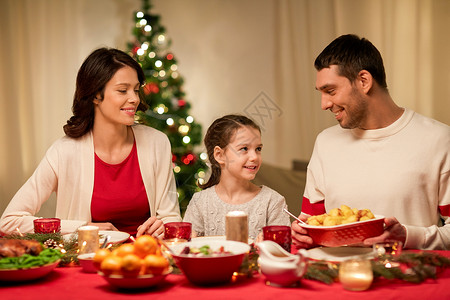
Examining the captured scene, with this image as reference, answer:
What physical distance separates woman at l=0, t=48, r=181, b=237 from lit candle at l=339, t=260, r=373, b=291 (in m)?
1.47

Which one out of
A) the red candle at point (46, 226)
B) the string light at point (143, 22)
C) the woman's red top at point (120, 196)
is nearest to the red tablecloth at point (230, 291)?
the red candle at point (46, 226)

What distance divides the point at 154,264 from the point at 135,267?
53mm

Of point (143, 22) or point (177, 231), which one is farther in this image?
point (143, 22)

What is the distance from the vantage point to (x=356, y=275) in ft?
4.83

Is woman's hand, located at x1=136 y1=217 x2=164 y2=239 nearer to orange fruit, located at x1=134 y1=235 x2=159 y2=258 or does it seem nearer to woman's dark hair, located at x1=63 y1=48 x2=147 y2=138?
orange fruit, located at x1=134 y1=235 x2=159 y2=258

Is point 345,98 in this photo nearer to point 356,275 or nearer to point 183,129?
point 356,275

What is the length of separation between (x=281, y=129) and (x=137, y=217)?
2.68 metres

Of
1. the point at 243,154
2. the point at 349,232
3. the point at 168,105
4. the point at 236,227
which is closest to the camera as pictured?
the point at 349,232

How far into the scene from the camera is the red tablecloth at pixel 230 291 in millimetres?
1447

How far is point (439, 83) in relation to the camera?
171 inches

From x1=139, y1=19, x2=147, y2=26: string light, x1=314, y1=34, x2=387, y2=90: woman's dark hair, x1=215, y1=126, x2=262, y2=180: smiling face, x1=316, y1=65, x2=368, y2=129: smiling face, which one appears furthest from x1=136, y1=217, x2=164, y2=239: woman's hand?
x1=139, y1=19, x2=147, y2=26: string light

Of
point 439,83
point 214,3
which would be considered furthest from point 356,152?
point 214,3

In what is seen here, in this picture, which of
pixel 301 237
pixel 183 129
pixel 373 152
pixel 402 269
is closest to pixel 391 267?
pixel 402 269

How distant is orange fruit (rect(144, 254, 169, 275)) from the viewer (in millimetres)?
1499
